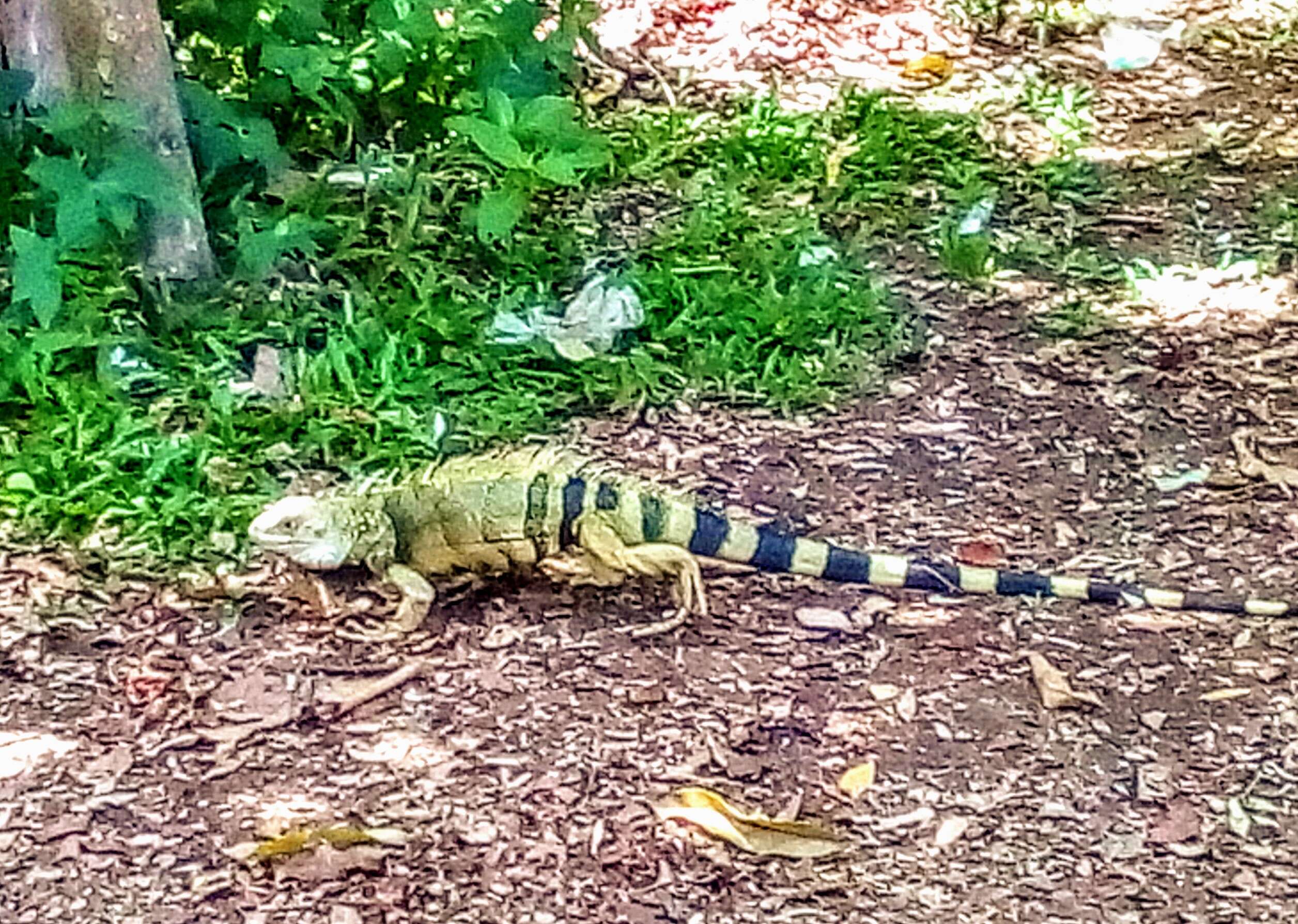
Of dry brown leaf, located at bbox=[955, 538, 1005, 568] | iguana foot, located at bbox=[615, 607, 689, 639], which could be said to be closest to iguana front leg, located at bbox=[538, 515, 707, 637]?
iguana foot, located at bbox=[615, 607, 689, 639]

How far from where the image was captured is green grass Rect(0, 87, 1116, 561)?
455cm

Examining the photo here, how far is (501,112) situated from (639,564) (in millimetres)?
1832

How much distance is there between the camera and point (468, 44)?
5.75 metres

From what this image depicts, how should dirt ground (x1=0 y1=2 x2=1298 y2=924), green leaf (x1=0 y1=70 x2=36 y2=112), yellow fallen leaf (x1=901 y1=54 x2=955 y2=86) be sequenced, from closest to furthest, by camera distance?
dirt ground (x1=0 y1=2 x2=1298 y2=924) → green leaf (x1=0 y1=70 x2=36 y2=112) → yellow fallen leaf (x1=901 y1=54 x2=955 y2=86)

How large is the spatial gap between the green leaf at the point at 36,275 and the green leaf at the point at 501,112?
1.34 meters

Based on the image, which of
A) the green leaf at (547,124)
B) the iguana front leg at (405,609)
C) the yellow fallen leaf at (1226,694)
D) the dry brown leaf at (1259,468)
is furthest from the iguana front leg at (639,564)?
the green leaf at (547,124)

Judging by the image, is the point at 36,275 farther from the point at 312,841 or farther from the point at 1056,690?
the point at 1056,690

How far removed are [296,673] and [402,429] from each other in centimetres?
92

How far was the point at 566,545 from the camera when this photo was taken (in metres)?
4.18

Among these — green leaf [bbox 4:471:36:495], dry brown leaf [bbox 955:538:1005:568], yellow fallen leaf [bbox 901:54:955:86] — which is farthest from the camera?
yellow fallen leaf [bbox 901:54:955:86]

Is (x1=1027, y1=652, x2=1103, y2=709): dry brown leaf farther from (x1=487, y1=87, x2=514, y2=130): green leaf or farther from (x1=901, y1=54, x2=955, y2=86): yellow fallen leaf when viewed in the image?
(x1=901, y1=54, x2=955, y2=86): yellow fallen leaf

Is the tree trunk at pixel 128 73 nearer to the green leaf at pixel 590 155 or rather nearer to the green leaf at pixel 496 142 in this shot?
the green leaf at pixel 496 142

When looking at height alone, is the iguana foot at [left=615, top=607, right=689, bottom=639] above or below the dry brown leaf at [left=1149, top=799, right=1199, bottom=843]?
above

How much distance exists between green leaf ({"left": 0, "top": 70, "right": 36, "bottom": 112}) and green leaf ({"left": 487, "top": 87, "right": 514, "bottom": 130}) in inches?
49.8
